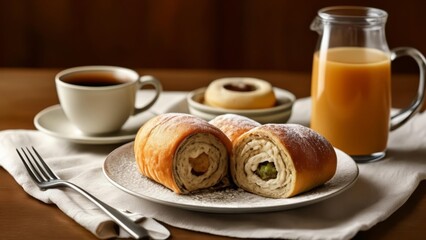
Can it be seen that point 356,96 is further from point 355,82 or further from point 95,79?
A: point 95,79

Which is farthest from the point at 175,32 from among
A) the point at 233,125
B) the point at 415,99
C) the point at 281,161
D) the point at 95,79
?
the point at 281,161

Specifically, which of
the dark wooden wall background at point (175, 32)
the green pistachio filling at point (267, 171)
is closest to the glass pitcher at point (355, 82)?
the green pistachio filling at point (267, 171)

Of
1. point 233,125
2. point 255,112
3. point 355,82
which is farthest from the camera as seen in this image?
point 255,112

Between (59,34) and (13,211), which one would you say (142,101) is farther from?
(59,34)

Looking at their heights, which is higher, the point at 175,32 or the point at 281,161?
the point at 281,161

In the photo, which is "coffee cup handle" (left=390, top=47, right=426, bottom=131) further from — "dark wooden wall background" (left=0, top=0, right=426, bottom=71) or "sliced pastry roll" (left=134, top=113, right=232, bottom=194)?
"dark wooden wall background" (left=0, top=0, right=426, bottom=71)
